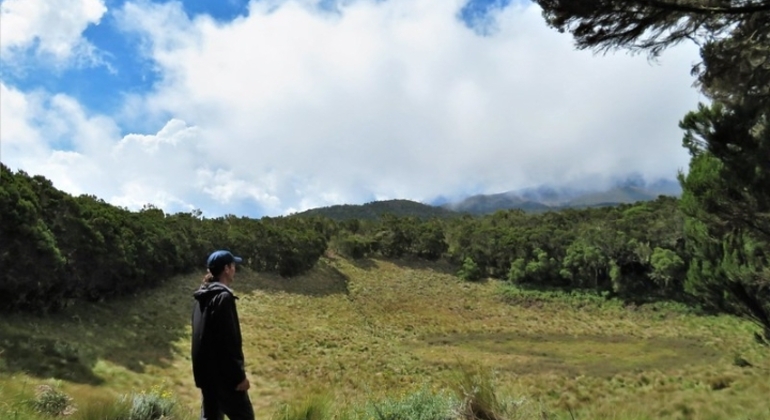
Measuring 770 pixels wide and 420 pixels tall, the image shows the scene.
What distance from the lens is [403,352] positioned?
24.7 m

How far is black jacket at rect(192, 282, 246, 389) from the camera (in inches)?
121

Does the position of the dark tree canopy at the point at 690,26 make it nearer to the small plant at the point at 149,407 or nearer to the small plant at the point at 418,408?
the small plant at the point at 418,408

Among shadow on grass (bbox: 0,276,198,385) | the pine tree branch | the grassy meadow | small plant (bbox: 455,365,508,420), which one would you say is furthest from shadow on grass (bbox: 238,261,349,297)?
the pine tree branch

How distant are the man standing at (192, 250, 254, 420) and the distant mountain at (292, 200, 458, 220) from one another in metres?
129

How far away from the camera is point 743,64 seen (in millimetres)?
4922

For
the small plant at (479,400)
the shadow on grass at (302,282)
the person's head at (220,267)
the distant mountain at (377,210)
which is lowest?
the small plant at (479,400)

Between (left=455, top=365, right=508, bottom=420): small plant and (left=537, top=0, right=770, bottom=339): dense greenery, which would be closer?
(left=455, top=365, right=508, bottom=420): small plant

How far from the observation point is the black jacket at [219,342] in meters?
3.07

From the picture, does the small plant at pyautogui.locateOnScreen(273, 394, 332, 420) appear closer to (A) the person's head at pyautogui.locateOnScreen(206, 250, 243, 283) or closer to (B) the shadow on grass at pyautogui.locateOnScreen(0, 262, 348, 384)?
(A) the person's head at pyautogui.locateOnScreen(206, 250, 243, 283)

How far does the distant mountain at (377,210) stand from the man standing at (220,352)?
423ft

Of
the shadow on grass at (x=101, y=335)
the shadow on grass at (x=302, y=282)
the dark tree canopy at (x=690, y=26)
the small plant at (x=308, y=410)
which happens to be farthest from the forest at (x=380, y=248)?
the small plant at (x=308, y=410)

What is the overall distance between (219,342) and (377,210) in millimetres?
156549

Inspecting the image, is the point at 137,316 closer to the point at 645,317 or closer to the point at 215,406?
the point at 215,406

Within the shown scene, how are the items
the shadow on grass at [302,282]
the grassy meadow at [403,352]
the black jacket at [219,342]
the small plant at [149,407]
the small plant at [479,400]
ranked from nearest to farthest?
the black jacket at [219,342] → the small plant at [479,400] → the small plant at [149,407] → the grassy meadow at [403,352] → the shadow on grass at [302,282]
